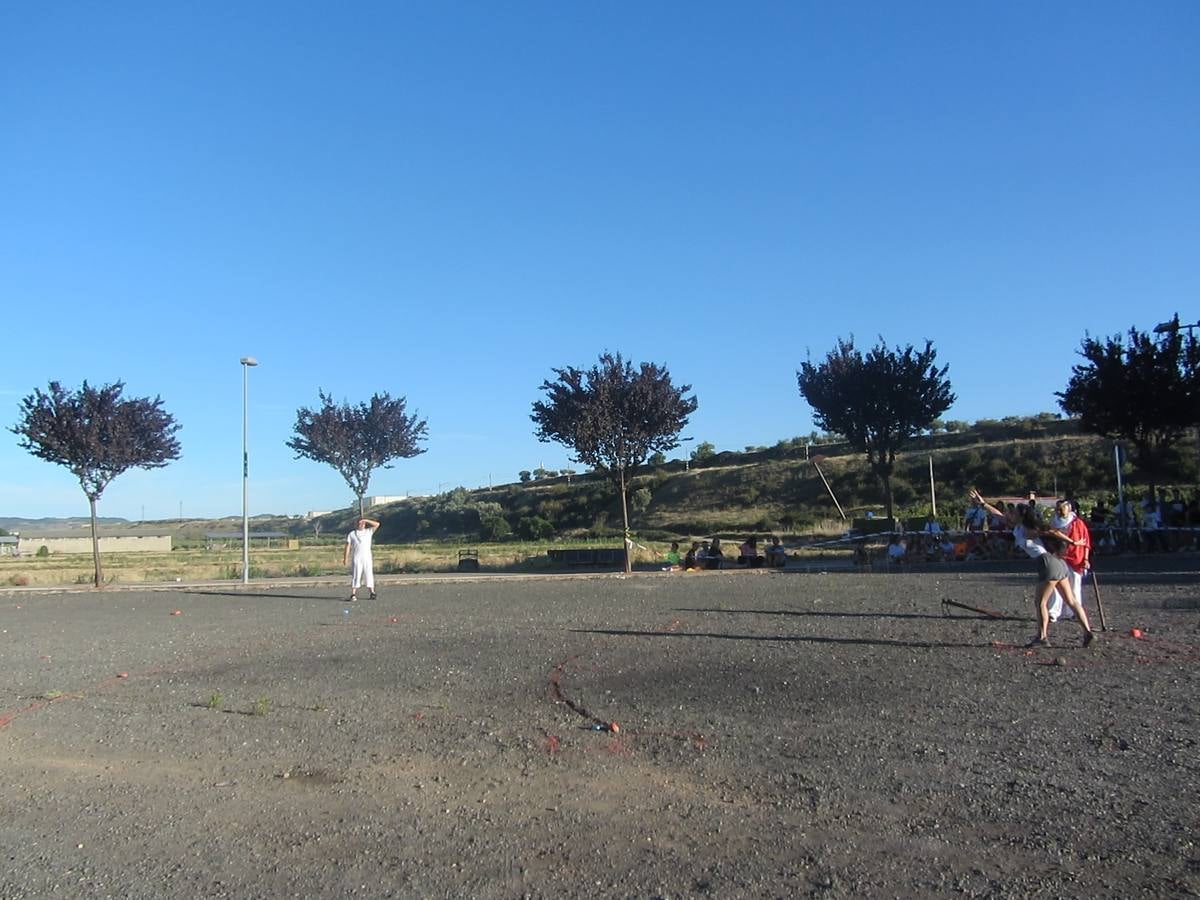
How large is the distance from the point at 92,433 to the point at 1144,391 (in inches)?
1135

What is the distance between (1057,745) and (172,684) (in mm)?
7768

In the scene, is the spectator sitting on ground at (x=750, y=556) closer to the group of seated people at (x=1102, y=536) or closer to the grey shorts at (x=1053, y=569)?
the group of seated people at (x=1102, y=536)

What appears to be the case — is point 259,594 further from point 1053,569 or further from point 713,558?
point 1053,569

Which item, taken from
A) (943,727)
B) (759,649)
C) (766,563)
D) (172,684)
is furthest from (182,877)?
(766,563)

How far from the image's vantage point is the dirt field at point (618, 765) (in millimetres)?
4293

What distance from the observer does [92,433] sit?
24.8 m

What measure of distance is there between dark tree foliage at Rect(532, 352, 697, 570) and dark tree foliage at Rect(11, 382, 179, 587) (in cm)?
1139

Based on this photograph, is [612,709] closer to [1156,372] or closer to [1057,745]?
[1057,745]

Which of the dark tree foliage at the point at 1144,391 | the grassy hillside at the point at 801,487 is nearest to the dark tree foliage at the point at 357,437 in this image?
the grassy hillside at the point at 801,487

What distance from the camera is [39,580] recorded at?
29.9 metres

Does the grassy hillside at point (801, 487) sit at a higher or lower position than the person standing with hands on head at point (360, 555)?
higher

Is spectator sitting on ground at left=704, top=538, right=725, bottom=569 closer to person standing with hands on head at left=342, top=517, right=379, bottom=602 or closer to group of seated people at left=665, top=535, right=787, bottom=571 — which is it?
group of seated people at left=665, top=535, right=787, bottom=571

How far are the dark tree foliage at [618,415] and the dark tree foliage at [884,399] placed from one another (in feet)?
22.6

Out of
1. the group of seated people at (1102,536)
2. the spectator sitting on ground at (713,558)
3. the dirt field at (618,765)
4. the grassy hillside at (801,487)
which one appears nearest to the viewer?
the dirt field at (618,765)
